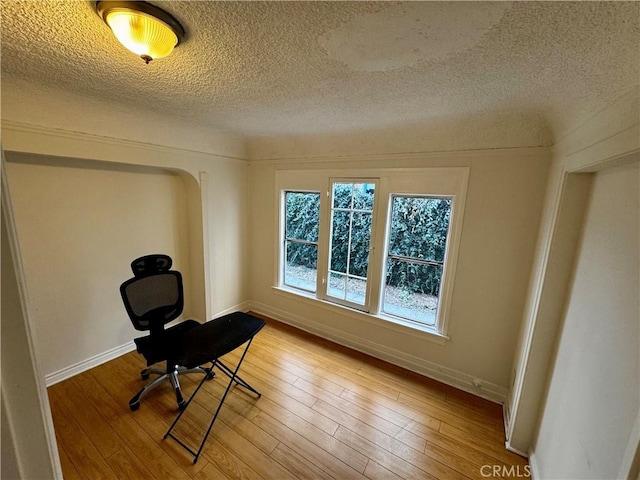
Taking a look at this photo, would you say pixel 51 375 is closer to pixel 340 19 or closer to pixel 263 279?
pixel 263 279

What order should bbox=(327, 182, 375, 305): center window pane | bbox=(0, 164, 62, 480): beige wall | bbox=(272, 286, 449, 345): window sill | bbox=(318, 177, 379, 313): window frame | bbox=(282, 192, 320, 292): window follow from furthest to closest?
bbox=(282, 192, 320, 292): window < bbox=(327, 182, 375, 305): center window pane < bbox=(318, 177, 379, 313): window frame < bbox=(272, 286, 449, 345): window sill < bbox=(0, 164, 62, 480): beige wall

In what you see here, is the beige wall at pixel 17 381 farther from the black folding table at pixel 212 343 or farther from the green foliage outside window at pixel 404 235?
the green foliage outside window at pixel 404 235

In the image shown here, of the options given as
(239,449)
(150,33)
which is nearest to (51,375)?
(239,449)

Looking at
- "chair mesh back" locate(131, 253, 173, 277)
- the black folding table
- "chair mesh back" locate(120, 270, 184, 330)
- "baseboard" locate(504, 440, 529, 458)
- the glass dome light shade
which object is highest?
the glass dome light shade

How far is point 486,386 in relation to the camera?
7.97ft

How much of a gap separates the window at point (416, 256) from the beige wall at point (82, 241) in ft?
8.30

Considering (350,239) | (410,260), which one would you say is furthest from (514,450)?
(350,239)

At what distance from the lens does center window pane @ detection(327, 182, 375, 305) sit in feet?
9.52

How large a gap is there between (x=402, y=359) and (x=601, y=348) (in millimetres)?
1821

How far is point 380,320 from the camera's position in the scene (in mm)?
2873

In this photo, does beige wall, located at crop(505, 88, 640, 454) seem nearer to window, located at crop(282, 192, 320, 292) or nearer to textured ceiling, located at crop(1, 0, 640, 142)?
textured ceiling, located at crop(1, 0, 640, 142)

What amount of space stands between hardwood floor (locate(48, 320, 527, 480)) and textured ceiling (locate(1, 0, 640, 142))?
89.6 inches

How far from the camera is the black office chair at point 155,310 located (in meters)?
2.11

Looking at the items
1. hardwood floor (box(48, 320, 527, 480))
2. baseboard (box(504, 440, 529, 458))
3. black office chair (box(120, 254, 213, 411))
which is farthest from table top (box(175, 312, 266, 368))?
baseboard (box(504, 440, 529, 458))
